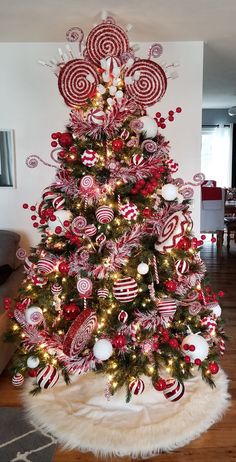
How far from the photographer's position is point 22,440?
1850 millimetres

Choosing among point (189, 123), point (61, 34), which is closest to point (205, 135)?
point (189, 123)

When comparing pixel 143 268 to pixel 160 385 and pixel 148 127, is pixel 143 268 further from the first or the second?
pixel 148 127

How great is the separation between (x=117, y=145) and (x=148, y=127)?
216 mm

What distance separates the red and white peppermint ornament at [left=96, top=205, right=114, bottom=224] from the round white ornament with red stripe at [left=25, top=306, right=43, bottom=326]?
1.99ft

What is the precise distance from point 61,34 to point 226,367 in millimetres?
→ 2657

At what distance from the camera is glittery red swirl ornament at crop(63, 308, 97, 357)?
1932 mm

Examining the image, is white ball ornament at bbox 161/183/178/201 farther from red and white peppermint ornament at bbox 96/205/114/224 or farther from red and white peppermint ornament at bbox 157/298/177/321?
red and white peppermint ornament at bbox 157/298/177/321

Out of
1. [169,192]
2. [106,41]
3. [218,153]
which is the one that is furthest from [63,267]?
[218,153]

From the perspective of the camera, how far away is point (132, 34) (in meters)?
2.82

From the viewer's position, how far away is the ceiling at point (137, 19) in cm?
225

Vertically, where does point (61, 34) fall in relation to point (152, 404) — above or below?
above

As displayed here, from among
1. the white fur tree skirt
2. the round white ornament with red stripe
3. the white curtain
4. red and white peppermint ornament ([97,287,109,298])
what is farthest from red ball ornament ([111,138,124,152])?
the white curtain

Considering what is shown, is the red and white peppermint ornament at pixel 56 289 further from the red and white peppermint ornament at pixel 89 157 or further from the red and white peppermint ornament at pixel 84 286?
the red and white peppermint ornament at pixel 89 157

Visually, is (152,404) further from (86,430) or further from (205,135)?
(205,135)
